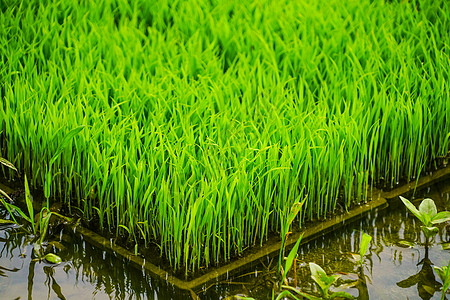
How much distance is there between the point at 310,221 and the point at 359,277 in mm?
386

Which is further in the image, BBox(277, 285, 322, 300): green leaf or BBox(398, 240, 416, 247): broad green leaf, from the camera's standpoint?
BBox(398, 240, 416, 247): broad green leaf

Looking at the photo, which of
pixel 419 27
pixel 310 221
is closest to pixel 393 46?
pixel 419 27

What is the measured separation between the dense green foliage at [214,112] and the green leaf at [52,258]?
250mm

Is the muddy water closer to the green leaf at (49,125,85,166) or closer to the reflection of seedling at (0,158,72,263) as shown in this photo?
the reflection of seedling at (0,158,72,263)

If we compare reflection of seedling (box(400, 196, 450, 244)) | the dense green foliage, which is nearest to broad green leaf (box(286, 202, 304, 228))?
the dense green foliage

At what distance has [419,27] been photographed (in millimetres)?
3354

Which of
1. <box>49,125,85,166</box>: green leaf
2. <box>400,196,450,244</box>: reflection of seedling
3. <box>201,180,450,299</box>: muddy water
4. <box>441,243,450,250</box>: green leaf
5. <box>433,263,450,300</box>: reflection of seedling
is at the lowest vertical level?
<box>201,180,450,299</box>: muddy water

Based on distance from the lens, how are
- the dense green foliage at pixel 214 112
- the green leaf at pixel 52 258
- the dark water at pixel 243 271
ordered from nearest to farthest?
the dark water at pixel 243 271 < the green leaf at pixel 52 258 < the dense green foliage at pixel 214 112

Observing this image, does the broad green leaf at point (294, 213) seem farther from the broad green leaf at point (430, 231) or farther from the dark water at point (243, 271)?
the broad green leaf at point (430, 231)

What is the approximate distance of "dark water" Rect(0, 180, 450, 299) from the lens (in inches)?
74.2

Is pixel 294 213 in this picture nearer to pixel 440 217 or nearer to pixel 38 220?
pixel 440 217

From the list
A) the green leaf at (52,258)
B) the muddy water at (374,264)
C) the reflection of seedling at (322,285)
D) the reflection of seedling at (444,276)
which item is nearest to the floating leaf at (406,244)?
the muddy water at (374,264)

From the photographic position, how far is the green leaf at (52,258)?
1994mm

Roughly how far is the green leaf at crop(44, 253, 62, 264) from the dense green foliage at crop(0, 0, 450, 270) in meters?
0.25
